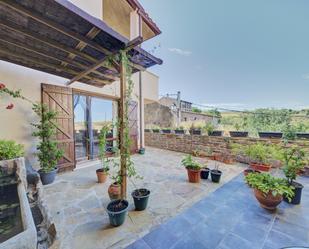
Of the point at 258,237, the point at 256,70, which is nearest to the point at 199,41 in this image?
the point at 256,70

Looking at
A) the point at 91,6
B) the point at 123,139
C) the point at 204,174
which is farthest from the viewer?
the point at 91,6

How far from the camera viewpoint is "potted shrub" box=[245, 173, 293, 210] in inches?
90.4

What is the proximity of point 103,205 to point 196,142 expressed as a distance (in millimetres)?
4655

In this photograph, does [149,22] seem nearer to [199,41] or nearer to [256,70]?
[199,41]

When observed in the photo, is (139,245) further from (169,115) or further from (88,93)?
(169,115)

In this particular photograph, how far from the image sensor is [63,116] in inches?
168

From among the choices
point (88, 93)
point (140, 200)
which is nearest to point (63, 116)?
point (88, 93)

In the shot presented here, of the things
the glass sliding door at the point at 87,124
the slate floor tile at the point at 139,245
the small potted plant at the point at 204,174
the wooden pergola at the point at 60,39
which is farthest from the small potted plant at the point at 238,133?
the slate floor tile at the point at 139,245

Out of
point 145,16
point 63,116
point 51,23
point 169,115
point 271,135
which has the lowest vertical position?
point 271,135

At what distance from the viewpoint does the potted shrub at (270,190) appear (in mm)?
2295

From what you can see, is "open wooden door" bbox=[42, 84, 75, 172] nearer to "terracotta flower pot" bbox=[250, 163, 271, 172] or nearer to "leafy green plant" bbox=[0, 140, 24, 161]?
"leafy green plant" bbox=[0, 140, 24, 161]

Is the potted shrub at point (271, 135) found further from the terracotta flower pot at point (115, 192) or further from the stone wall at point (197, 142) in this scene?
the terracotta flower pot at point (115, 192)

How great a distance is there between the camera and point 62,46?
2449 mm

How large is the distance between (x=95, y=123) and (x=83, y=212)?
11.1ft
